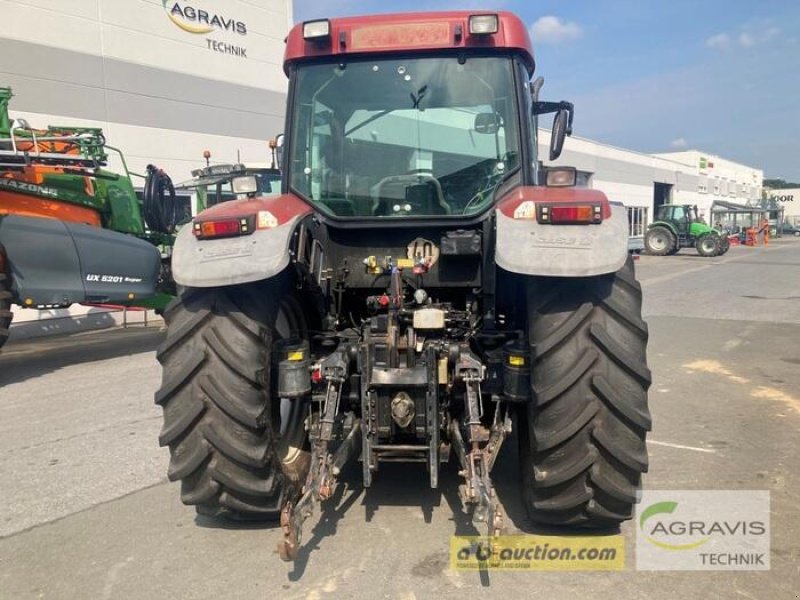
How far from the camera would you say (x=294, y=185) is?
12.7 ft

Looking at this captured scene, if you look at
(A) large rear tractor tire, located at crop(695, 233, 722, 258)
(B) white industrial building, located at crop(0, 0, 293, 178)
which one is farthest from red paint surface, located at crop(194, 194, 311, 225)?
(A) large rear tractor tire, located at crop(695, 233, 722, 258)

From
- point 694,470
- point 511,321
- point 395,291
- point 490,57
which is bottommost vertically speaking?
point 694,470

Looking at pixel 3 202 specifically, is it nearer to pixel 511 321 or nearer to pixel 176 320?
pixel 176 320

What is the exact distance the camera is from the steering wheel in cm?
367

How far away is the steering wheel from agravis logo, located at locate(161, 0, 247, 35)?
12.0m

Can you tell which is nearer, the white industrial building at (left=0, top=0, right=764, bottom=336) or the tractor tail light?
the tractor tail light

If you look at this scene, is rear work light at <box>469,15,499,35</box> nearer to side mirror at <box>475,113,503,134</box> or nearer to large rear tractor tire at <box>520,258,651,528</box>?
side mirror at <box>475,113,503,134</box>

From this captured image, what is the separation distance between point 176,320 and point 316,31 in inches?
70.7

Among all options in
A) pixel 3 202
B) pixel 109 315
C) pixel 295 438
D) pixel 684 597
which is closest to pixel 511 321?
pixel 295 438

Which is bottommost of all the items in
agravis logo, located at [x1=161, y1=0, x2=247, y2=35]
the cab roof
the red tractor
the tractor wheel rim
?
the tractor wheel rim

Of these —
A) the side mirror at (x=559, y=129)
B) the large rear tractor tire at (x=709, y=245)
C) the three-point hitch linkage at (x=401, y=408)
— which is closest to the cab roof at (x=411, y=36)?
the side mirror at (x=559, y=129)

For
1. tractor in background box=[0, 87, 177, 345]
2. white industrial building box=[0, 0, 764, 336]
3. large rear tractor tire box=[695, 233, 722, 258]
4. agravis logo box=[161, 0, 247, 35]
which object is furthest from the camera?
large rear tractor tire box=[695, 233, 722, 258]

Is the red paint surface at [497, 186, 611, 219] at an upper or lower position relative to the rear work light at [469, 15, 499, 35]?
lower

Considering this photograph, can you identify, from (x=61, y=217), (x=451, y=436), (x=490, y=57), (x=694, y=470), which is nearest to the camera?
(x=451, y=436)
